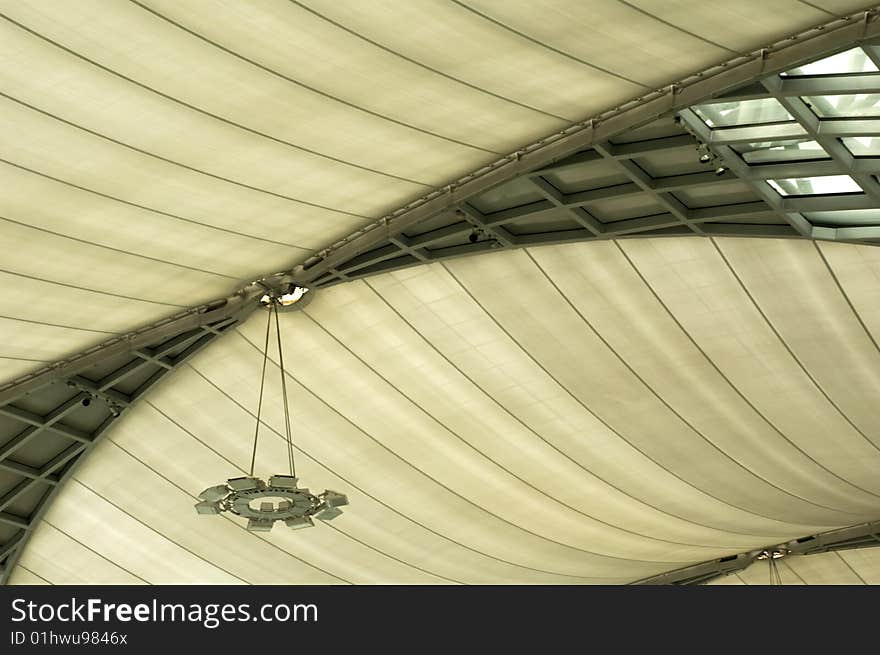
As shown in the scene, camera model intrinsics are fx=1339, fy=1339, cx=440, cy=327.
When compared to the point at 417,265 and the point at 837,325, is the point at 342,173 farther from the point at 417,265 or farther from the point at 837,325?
the point at 837,325

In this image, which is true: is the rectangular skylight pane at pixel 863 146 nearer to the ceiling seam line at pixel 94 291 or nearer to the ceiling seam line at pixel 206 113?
the ceiling seam line at pixel 206 113

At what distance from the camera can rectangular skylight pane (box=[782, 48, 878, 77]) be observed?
57.3 ft

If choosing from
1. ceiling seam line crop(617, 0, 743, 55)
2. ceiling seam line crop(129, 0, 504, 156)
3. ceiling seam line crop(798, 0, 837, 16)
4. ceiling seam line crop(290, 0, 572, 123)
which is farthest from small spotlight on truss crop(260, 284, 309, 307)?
ceiling seam line crop(798, 0, 837, 16)

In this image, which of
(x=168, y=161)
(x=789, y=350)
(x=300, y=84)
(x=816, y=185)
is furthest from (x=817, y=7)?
(x=168, y=161)

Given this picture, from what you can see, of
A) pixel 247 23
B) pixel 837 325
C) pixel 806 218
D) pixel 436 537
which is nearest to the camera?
pixel 247 23

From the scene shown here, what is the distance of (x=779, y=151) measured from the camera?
65.2 feet

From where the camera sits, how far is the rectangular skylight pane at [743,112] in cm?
1902

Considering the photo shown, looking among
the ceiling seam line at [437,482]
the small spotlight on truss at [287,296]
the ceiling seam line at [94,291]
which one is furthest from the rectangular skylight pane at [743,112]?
the ceiling seam line at [437,482]

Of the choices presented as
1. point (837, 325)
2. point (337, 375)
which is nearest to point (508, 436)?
point (337, 375)

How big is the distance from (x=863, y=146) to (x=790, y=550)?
20632mm

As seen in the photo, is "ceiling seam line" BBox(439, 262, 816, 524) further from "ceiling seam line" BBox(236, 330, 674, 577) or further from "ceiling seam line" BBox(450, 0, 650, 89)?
"ceiling seam line" BBox(450, 0, 650, 89)

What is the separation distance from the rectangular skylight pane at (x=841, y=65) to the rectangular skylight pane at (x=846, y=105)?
41 cm

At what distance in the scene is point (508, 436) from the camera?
95.8 ft

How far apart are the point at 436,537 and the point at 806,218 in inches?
601
